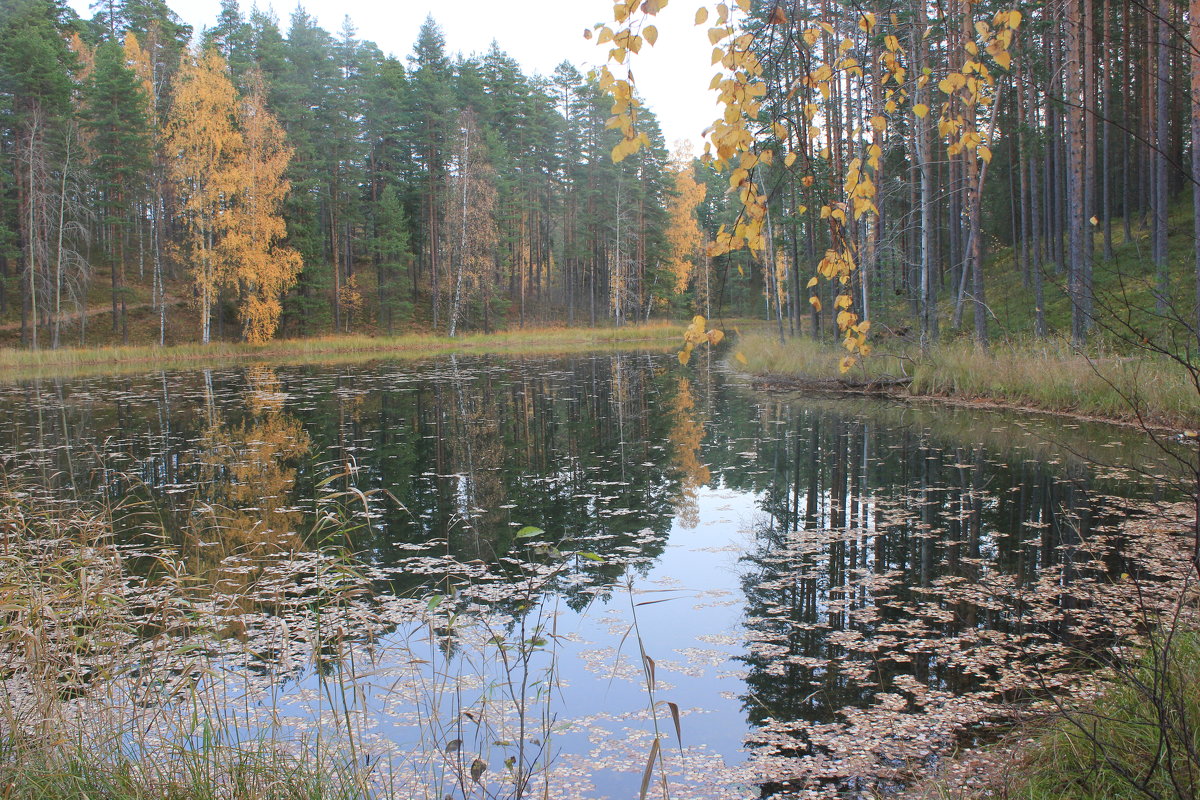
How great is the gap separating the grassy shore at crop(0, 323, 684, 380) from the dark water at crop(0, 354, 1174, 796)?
42.4 ft

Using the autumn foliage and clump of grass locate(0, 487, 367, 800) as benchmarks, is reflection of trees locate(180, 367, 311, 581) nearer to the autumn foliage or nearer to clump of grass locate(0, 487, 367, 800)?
clump of grass locate(0, 487, 367, 800)

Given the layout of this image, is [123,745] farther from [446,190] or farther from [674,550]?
[446,190]

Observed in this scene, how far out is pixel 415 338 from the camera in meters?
34.7

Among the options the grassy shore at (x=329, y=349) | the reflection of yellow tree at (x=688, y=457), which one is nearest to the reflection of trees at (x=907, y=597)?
the reflection of yellow tree at (x=688, y=457)

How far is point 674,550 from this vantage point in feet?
20.9

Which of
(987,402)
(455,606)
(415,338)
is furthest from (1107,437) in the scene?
(415,338)

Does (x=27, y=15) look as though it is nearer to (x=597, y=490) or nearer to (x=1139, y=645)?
(x=597, y=490)

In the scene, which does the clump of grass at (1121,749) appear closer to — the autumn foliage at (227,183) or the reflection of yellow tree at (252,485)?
the reflection of yellow tree at (252,485)

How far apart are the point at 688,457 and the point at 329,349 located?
25.8 m

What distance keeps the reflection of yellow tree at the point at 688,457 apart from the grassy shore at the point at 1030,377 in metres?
1.50

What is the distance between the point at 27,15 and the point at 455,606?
3891cm

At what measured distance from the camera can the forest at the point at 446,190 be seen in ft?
66.0

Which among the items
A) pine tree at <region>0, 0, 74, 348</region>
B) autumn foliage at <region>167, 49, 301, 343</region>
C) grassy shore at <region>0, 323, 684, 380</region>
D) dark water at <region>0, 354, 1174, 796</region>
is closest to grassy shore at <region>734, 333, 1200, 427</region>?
dark water at <region>0, 354, 1174, 796</region>

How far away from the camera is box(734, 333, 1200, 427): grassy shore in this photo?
31.3 ft
